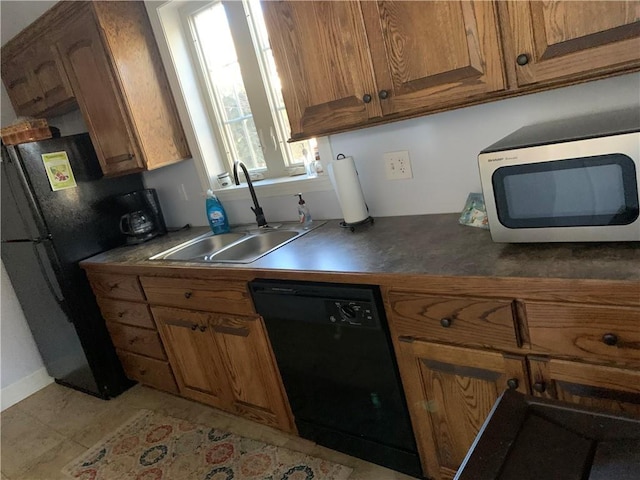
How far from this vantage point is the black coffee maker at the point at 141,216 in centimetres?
266

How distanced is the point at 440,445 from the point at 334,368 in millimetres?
428

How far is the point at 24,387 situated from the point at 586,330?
3323 mm

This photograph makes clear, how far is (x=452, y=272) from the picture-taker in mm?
1248

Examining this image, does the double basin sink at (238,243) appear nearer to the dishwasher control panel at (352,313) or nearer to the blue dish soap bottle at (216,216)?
the blue dish soap bottle at (216,216)

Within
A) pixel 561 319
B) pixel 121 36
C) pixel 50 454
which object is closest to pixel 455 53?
pixel 561 319

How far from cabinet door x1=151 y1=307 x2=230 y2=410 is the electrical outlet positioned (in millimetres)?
1012

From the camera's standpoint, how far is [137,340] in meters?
2.49

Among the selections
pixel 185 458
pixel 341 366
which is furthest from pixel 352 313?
pixel 185 458

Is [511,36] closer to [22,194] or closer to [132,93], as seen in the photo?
[132,93]

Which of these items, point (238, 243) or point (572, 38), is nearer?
point (572, 38)

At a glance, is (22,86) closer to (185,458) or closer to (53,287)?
(53,287)

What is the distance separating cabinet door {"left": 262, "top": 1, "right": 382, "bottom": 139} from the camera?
4.87 ft

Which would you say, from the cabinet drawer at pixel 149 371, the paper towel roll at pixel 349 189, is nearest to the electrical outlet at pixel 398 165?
the paper towel roll at pixel 349 189

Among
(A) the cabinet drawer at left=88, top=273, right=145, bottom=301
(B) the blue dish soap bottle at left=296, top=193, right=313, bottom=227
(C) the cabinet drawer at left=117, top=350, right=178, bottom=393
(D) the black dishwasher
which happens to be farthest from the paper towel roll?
(C) the cabinet drawer at left=117, top=350, right=178, bottom=393
